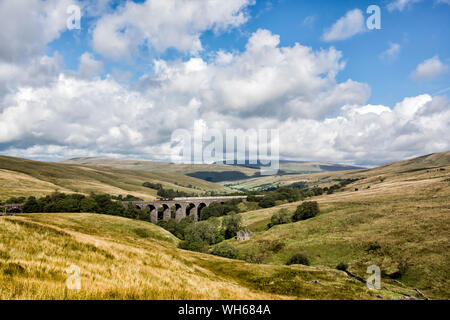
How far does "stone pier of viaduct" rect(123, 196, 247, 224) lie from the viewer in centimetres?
12646

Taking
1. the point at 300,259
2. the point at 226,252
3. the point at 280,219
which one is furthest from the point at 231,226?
the point at 300,259

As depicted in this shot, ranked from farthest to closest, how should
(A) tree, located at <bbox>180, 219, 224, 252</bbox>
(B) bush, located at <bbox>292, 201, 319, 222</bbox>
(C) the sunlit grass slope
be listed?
1. (B) bush, located at <bbox>292, 201, 319, 222</bbox>
2. (A) tree, located at <bbox>180, 219, 224, 252</bbox>
3. (C) the sunlit grass slope

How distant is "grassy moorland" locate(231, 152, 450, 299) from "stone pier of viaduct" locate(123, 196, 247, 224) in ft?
190

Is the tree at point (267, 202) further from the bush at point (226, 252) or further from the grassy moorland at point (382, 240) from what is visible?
the bush at point (226, 252)

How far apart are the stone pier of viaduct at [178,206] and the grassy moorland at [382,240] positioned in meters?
57.8

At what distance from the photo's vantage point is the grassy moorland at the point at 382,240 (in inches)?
1597

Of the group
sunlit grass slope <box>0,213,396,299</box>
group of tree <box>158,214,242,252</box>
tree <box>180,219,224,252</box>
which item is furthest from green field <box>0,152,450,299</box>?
tree <box>180,219,224,252</box>

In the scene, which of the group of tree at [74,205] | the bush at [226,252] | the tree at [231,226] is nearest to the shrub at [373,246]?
the bush at [226,252]

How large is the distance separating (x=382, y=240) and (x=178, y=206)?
106745mm

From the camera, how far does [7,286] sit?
717cm

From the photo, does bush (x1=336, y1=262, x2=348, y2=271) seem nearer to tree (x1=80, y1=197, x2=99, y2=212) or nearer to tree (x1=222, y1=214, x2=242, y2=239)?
tree (x1=222, y1=214, x2=242, y2=239)
